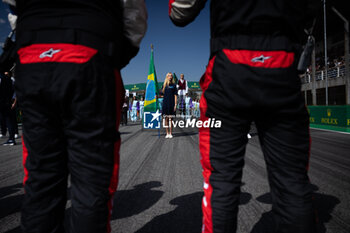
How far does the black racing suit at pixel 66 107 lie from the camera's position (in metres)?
0.88

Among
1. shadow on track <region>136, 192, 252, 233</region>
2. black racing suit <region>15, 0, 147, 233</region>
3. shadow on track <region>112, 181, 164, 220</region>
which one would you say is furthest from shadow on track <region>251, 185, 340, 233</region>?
black racing suit <region>15, 0, 147, 233</region>

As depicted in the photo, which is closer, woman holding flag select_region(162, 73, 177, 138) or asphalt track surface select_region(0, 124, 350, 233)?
asphalt track surface select_region(0, 124, 350, 233)

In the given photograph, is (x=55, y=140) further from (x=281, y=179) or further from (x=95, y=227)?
(x=281, y=179)

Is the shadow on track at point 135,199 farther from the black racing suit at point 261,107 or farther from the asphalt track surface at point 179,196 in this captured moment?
the black racing suit at point 261,107

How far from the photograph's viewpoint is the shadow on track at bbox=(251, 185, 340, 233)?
154 cm

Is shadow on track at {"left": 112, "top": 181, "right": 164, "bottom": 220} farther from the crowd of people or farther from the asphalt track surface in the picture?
the crowd of people

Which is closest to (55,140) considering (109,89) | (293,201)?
(109,89)

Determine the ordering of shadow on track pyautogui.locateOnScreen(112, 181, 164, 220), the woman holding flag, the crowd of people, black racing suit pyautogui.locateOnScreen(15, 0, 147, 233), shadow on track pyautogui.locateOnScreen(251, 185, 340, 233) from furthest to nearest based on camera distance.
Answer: the woman holding flag
the crowd of people
shadow on track pyautogui.locateOnScreen(112, 181, 164, 220)
shadow on track pyautogui.locateOnScreen(251, 185, 340, 233)
black racing suit pyautogui.locateOnScreen(15, 0, 147, 233)

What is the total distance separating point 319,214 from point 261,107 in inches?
55.9

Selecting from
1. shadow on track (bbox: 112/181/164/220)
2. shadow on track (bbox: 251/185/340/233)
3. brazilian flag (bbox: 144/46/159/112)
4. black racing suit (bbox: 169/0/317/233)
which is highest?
brazilian flag (bbox: 144/46/159/112)

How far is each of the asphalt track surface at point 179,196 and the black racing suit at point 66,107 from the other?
0.77 m

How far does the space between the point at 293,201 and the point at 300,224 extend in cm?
9

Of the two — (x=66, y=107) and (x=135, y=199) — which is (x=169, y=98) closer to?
(x=135, y=199)

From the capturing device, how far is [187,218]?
5.64ft
